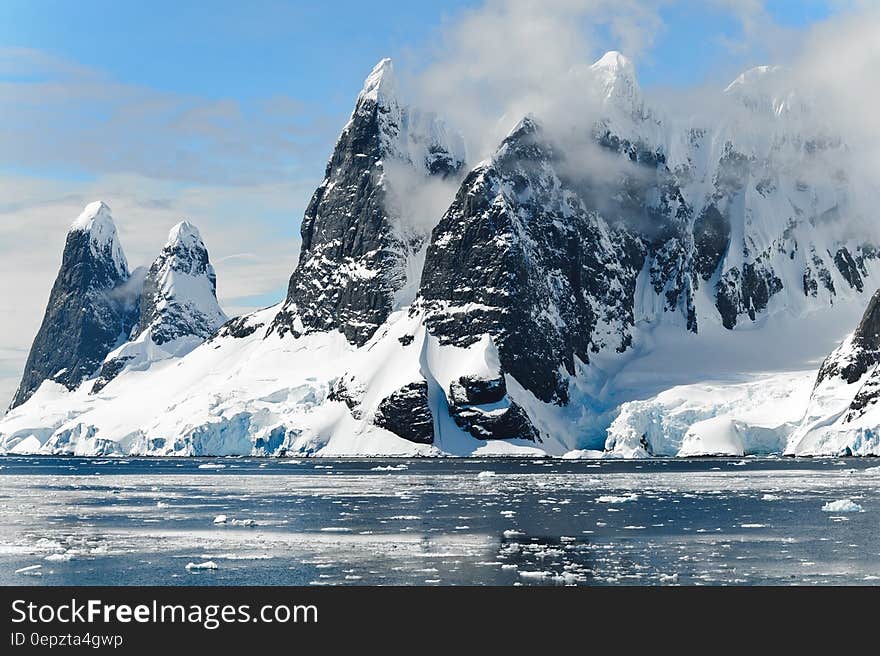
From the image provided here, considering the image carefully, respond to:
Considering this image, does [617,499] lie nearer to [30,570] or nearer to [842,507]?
[842,507]

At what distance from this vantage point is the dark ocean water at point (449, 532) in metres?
65.2

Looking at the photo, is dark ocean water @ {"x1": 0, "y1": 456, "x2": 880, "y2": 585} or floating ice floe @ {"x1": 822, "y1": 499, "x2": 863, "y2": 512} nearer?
dark ocean water @ {"x1": 0, "y1": 456, "x2": 880, "y2": 585}

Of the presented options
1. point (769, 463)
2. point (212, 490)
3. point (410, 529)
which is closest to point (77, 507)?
point (212, 490)

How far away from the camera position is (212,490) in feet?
445

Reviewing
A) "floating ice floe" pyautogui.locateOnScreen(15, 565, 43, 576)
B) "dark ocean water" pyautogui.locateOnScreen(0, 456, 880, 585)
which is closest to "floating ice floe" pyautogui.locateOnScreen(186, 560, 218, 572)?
"dark ocean water" pyautogui.locateOnScreen(0, 456, 880, 585)

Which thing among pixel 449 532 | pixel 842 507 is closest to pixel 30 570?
pixel 449 532

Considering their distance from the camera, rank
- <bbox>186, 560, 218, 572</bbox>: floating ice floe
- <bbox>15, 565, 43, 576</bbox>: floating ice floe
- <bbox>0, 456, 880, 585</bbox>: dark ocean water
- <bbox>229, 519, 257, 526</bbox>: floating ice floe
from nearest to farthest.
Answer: <bbox>0, 456, 880, 585</bbox>: dark ocean water, <bbox>15, 565, 43, 576</bbox>: floating ice floe, <bbox>186, 560, 218, 572</bbox>: floating ice floe, <bbox>229, 519, 257, 526</bbox>: floating ice floe

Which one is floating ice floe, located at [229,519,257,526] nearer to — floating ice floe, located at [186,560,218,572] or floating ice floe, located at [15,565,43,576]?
floating ice floe, located at [186,560,218,572]

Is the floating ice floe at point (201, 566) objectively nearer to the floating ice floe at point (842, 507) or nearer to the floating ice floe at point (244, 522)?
the floating ice floe at point (244, 522)

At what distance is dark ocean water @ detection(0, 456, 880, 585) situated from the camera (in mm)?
65188
